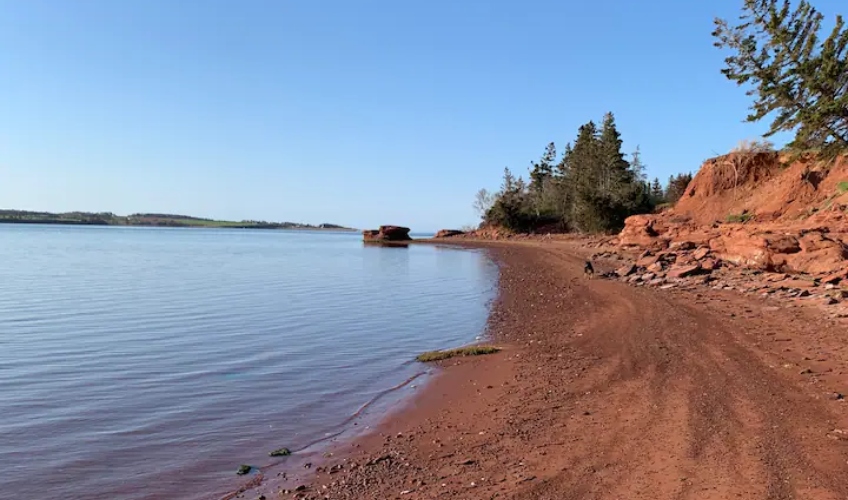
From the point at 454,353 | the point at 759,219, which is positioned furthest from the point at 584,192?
the point at 454,353

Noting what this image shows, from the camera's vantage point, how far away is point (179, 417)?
8.41 metres

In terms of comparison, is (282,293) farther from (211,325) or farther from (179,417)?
(179,417)

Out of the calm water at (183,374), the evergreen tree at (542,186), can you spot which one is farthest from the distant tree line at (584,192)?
the calm water at (183,374)

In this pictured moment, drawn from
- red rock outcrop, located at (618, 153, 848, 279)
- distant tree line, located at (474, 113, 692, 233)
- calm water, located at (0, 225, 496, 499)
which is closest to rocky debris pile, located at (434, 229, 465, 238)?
A: distant tree line, located at (474, 113, 692, 233)

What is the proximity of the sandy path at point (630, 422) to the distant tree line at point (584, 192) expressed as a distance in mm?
51333

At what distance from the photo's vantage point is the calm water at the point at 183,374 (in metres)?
6.75

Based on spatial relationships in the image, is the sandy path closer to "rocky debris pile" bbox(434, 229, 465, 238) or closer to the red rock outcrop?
the red rock outcrop

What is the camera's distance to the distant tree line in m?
63.2

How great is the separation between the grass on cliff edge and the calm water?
0.48 m

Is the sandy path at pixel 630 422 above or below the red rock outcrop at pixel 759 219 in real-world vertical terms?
below

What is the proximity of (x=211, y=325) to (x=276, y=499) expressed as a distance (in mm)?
11594

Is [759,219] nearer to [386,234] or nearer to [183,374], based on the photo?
[183,374]

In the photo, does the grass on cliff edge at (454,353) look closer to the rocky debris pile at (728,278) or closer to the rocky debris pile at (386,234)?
the rocky debris pile at (728,278)

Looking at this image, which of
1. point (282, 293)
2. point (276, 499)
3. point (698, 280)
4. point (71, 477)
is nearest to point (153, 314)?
point (282, 293)
